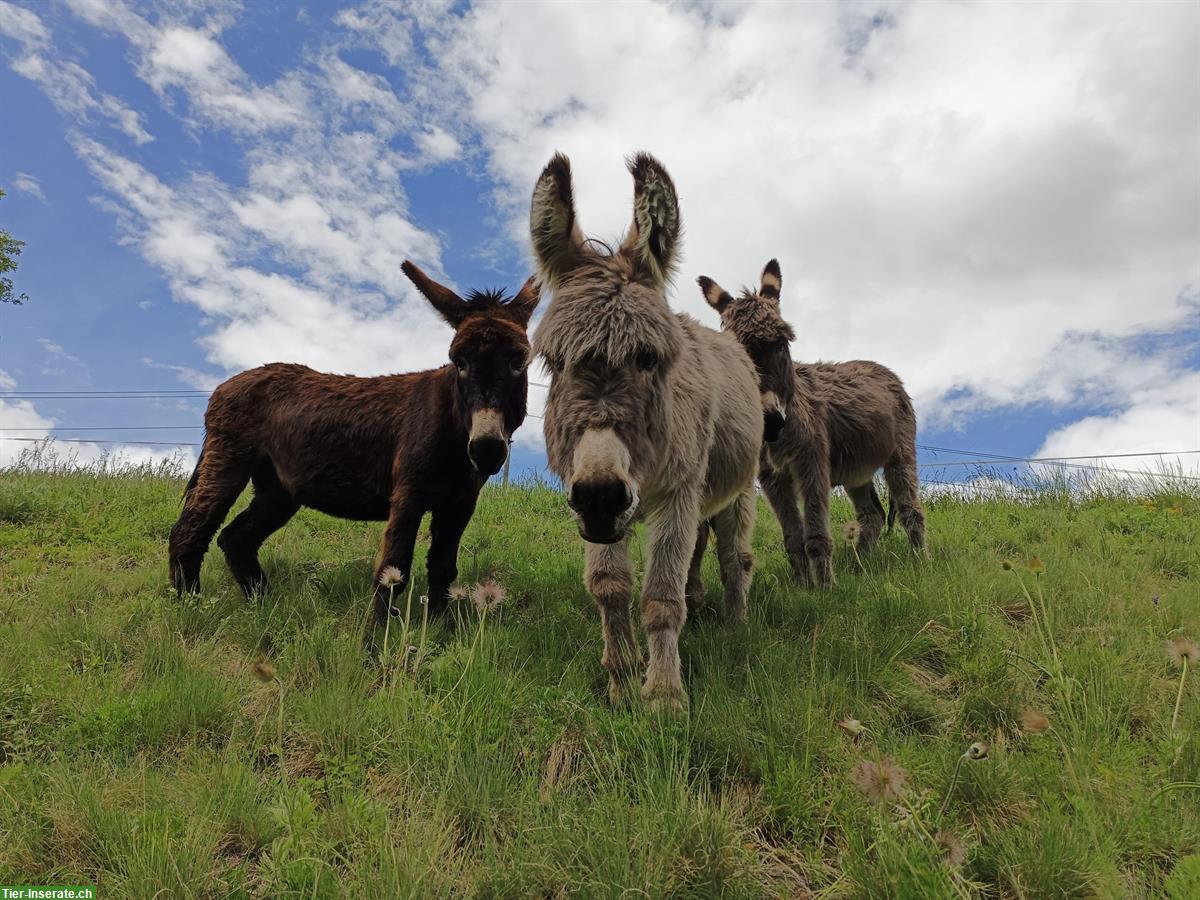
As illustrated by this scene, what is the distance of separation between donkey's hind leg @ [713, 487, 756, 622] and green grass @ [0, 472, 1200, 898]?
0.54 feet

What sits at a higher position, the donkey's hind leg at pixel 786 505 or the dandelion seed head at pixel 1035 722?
the donkey's hind leg at pixel 786 505

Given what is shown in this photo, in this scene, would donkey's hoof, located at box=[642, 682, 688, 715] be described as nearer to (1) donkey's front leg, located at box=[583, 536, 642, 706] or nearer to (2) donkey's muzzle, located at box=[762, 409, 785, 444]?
(1) donkey's front leg, located at box=[583, 536, 642, 706]

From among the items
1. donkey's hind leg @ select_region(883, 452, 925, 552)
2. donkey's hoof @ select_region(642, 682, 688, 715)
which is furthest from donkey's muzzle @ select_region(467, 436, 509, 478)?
donkey's hind leg @ select_region(883, 452, 925, 552)

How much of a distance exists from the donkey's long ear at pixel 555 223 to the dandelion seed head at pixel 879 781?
2.79m

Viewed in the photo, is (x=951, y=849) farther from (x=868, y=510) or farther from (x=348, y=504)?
(x=868, y=510)

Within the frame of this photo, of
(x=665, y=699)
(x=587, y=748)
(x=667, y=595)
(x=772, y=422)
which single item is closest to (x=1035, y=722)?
(x=665, y=699)

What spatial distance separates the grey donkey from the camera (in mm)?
3006

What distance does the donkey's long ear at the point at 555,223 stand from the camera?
3652 millimetres

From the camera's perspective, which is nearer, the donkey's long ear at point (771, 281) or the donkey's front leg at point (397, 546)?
the donkey's front leg at point (397, 546)

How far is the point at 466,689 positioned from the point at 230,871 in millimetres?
1159

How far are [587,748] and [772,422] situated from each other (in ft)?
11.3

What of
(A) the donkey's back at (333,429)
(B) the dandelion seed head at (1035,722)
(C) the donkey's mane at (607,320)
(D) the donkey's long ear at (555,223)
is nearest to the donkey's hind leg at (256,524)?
(A) the donkey's back at (333,429)

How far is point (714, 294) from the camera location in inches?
266

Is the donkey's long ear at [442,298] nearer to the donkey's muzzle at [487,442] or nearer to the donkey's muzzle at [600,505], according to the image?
the donkey's muzzle at [487,442]
